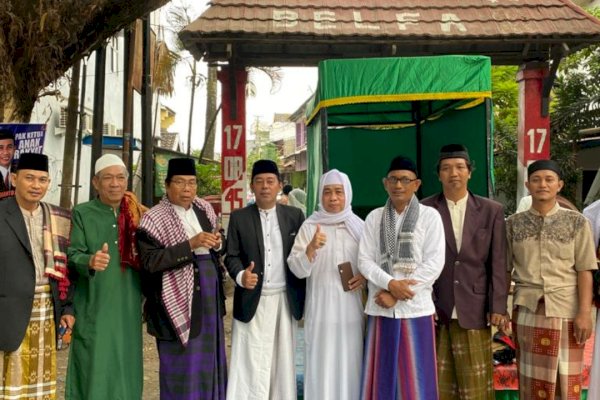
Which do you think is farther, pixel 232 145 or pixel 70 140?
pixel 70 140

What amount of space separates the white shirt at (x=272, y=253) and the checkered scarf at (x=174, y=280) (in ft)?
1.59

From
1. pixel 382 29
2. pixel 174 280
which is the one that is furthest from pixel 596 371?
pixel 382 29

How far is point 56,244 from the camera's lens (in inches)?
138

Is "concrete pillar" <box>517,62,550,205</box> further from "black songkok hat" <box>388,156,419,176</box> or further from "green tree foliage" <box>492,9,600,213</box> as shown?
"black songkok hat" <box>388,156,419,176</box>

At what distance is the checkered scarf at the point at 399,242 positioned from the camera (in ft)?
11.5

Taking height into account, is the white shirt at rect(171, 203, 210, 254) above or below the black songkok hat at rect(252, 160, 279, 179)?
below

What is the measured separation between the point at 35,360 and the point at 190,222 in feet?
3.89

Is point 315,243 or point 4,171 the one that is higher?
point 4,171

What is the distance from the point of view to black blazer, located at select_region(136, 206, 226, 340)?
3574 mm

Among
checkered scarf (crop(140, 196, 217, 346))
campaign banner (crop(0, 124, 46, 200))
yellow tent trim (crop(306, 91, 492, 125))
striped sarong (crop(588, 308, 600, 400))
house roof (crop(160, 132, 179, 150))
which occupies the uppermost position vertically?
house roof (crop(160, 132, 179, 150))

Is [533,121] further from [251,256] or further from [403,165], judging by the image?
[251,256]

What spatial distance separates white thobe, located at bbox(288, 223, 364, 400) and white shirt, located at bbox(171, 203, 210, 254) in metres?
0.59

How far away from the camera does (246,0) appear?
24.8 ft

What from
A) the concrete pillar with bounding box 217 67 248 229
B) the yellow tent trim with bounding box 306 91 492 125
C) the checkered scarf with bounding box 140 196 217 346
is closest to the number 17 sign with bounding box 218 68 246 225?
the concrete pillar with bounding box 217 67 248 229
